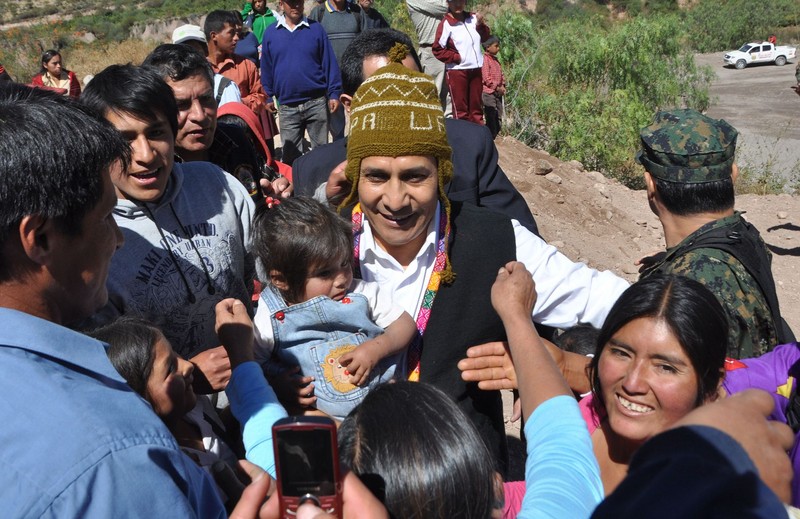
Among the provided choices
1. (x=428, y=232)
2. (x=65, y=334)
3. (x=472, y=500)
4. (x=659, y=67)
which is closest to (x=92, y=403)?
(x=65, y=334)

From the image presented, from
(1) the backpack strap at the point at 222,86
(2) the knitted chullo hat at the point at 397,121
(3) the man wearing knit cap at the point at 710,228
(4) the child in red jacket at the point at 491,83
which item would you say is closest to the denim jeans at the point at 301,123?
(1) the backpack strap at the point at 222,86

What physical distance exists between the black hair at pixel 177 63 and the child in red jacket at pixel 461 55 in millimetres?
6146

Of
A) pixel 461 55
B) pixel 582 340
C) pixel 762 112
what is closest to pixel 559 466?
pixel 582 340

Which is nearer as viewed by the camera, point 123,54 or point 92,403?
point 92,403

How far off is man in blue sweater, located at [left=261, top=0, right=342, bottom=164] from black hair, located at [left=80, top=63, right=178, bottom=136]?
4.95 metres

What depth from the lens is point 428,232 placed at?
2.43m

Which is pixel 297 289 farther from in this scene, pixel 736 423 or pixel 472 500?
pixel 736 423

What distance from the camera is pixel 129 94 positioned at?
2.45 metres

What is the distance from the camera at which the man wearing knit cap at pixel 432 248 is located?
225cm

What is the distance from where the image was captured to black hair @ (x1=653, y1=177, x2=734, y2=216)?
2762 mm

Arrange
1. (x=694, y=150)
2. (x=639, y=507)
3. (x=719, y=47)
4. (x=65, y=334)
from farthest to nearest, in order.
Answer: (x=719, y=47)
(x=694, y=150)
(x=65, y=334)
(x=639, y=507)

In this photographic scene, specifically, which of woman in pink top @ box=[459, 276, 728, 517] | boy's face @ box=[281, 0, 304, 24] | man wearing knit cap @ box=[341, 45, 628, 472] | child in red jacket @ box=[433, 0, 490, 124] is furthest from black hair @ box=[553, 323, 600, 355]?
child in red jacket @ box=[433, 0, 490, 124]

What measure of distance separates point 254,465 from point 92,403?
627mm

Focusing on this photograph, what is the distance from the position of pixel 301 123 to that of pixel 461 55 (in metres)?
2.53
